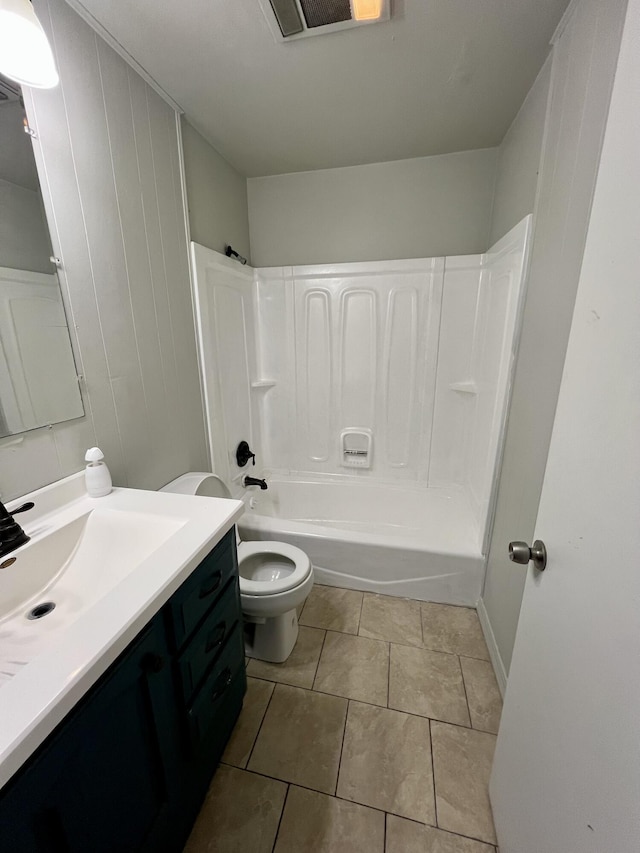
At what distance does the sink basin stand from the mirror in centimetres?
34

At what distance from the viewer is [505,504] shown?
1.50 meters

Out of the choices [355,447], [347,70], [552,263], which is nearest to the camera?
[552,263]

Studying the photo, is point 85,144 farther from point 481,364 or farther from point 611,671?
point 481,364

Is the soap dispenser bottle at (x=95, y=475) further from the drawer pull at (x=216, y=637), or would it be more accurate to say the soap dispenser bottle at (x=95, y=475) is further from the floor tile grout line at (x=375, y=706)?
the floor tile grout line at (x=375, y=706)

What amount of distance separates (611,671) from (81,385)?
145cm

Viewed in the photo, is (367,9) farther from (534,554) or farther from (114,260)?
(534,554)

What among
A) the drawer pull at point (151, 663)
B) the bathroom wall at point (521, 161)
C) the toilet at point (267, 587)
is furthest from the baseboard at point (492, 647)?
the bathroom wall at point (521, 161)

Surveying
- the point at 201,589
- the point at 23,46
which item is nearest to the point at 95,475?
the point at 201,589

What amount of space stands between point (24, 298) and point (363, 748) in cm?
183

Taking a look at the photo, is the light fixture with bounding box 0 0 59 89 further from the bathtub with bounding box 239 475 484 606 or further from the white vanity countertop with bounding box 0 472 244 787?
the bathtub with bounding box 239 475 484 606

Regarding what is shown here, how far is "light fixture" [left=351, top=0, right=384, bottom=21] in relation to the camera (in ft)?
3.30

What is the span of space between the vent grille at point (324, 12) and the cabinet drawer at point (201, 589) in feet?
5.40

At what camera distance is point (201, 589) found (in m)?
0.90

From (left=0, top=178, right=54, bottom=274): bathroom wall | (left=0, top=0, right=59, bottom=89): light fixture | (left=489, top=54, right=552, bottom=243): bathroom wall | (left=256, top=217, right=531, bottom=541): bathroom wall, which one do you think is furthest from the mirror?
(left=489, top=54, right=552, bottom=243): bathroom wall
